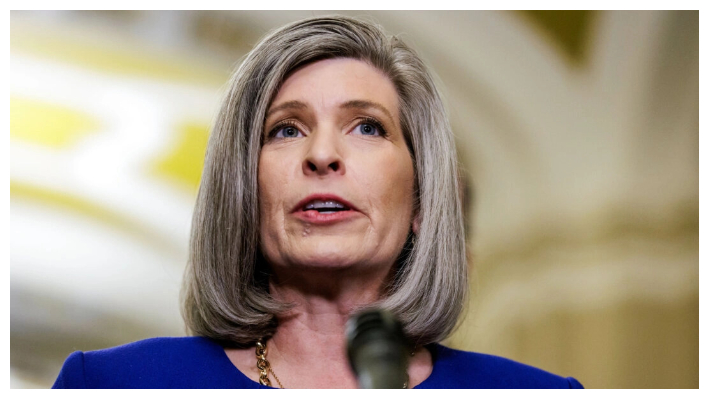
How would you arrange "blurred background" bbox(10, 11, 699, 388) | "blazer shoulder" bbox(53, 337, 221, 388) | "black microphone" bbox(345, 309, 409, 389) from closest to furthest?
1. "black microphone" bbox(345, 309, 409, 389)
2. "blazer shoulder" bbox(53, 337, 221, 388)
3. "blurred background" bbox(10, 11, 699, 388)

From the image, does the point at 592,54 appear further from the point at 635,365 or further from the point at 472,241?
Answer: the point at 635,365

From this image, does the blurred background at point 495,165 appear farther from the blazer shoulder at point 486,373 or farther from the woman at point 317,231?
the woman at point 317,231

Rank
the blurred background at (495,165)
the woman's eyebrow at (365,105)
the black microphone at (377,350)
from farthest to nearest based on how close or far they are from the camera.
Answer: the blurred background at (495,165)
the woman's eyebrow at (365,105)
the black microphone at (377,350)

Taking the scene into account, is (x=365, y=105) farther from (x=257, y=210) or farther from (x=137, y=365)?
(x=137, y=365)

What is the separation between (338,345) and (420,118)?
508mm

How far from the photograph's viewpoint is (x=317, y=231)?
1393 mm

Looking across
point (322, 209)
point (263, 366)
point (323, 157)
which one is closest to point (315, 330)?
point (263, 366)

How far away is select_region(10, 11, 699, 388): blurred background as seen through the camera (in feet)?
7.33

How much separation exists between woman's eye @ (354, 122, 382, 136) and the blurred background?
35.0 inches

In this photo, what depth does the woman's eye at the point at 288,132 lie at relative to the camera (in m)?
1.50

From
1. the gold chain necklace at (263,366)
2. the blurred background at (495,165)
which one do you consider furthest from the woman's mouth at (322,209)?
the blurred background at (495,165)

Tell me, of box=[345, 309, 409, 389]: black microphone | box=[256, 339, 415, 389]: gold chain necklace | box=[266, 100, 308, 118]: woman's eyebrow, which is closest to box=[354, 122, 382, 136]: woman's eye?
box=[266, 100, 308, 118]: woman's eyebrow

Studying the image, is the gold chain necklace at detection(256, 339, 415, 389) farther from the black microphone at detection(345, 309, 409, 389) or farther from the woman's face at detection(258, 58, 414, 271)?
the black microphone at detection(345, 309, 409, 389)
